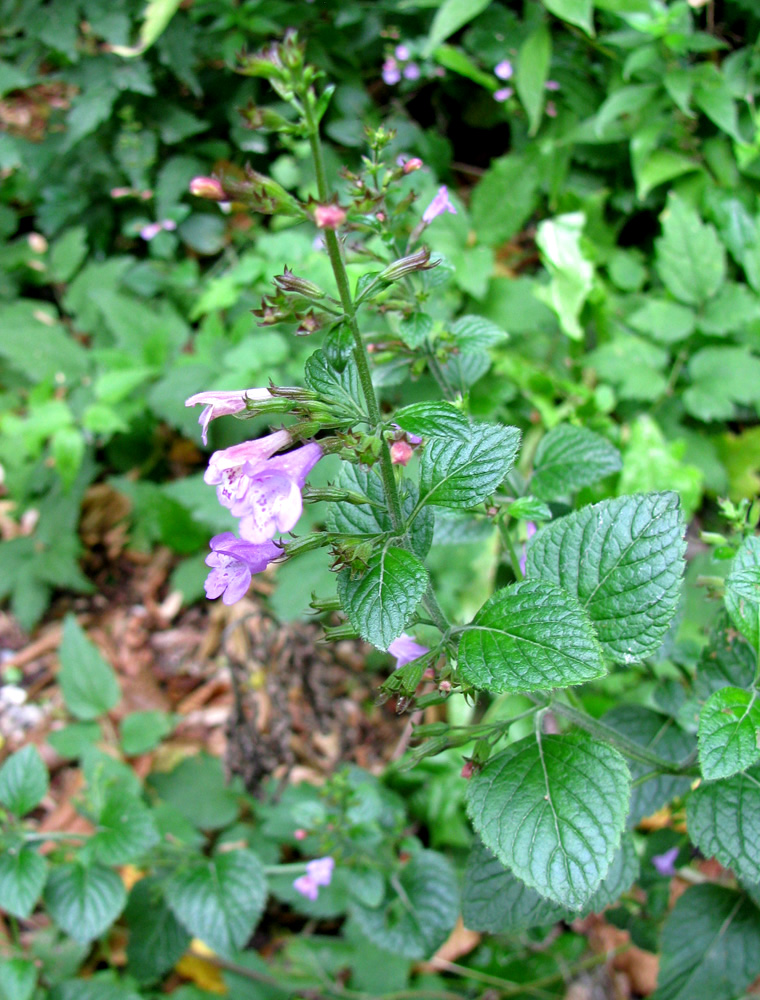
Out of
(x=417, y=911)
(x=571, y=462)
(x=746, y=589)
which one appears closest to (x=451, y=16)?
(x=571, y=462)

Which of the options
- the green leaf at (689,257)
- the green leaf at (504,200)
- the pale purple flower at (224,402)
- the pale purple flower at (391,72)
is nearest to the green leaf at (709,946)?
the pale purple flower at (224,402)

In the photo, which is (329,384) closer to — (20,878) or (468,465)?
(468,465)

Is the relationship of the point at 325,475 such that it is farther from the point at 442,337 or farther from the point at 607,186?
the point at 607,186

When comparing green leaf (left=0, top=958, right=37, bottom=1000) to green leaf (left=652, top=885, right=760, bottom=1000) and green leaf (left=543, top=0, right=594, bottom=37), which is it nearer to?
green leaf (left=652, top=885, right=760, bottom=1000)

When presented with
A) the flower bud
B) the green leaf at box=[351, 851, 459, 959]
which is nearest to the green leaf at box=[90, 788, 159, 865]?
the green leaf at box=[351, 851, 459, 959]

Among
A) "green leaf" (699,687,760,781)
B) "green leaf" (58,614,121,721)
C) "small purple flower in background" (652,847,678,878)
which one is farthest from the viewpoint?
"green leaf" (58,614,121,721)

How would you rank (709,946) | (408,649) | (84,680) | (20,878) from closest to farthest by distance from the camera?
1. (408,649)
2. (709,946)
3. (20,878)
4. (84,680)
